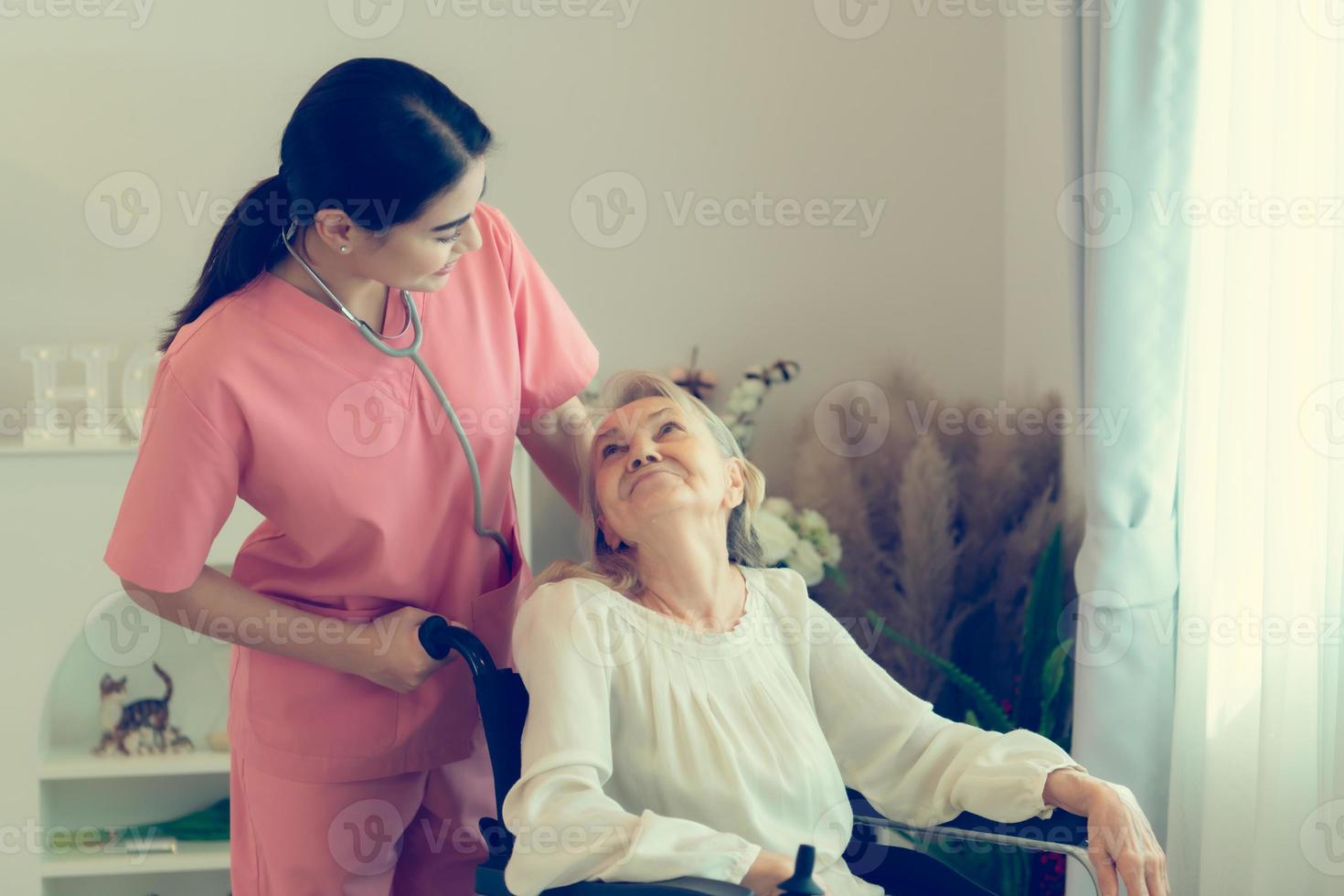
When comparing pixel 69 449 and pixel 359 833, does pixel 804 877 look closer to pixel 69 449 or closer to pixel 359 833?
pixel 359 833

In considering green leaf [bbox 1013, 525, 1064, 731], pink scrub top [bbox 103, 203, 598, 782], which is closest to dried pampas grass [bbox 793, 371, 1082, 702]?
green leaf [bbox 1013, 525, 1064, 731]

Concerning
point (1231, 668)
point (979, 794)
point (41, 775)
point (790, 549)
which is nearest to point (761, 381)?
point (790, 549)

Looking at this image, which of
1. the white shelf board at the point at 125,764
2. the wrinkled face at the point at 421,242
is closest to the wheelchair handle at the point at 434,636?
the wrinkled face at the point at 421,242

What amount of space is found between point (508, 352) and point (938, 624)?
4.57 feet

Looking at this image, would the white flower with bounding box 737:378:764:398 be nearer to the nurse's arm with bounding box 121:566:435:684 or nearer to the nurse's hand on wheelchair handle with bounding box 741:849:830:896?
the nurse's arm with bounding box 121:566:435:684

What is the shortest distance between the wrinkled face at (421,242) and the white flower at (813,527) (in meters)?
1.34

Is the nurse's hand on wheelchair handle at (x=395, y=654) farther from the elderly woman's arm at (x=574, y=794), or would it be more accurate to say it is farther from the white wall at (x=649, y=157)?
the white wall at (x=649, y=157)

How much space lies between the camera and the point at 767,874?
4.26 ft

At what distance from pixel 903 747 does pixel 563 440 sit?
2.06 ft

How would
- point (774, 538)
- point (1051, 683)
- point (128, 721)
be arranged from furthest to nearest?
point (128, 721), point (774, 538), point (1051, 683)

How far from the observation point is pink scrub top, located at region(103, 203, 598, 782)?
4.59 ft

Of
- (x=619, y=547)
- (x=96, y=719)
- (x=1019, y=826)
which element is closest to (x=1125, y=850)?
(x=1019, y=826)

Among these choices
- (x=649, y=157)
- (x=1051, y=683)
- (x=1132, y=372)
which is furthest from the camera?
(x=649, y=157)

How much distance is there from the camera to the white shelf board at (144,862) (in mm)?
2557
